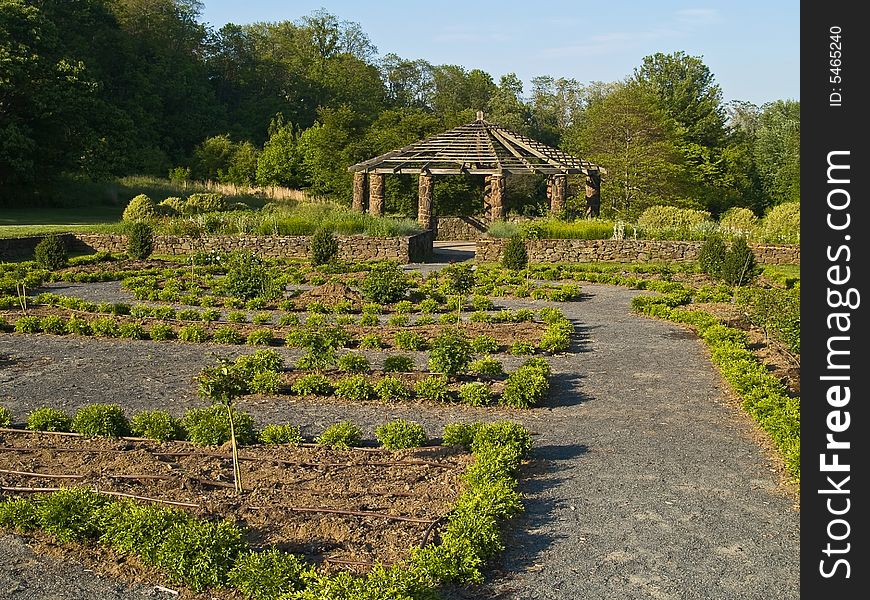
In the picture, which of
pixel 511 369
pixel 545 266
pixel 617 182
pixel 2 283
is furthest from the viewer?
pixel 617 182

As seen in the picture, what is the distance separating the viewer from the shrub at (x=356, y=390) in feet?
30.5

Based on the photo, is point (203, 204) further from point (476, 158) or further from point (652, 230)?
point (652, 230)

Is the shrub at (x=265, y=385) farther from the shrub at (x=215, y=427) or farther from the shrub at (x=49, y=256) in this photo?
the shrub at (x=49, y=256)

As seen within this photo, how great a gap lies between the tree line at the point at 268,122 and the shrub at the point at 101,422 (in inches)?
1084

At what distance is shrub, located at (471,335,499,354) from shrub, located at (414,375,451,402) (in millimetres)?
2292

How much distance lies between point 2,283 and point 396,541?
1386cm

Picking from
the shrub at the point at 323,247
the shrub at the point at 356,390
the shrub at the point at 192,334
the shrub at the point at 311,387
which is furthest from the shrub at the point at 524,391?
the shrub at the point at 323,247

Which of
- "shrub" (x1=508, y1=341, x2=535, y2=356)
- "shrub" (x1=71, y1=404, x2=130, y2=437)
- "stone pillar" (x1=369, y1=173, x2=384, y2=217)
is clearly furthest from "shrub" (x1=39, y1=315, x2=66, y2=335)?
"stone pillar" (x1=369, y1=173, x2=384, y2=217)

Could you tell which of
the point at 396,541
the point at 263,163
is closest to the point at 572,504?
the point at 396,541

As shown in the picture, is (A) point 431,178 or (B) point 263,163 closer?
(A) point 431,178

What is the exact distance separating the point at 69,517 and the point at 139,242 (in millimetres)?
18009
